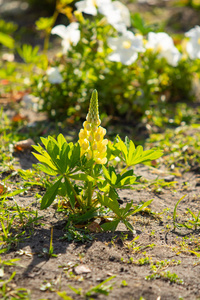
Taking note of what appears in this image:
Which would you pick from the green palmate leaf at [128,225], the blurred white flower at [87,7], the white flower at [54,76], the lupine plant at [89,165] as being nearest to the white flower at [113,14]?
the blurred white flower at [87,7]

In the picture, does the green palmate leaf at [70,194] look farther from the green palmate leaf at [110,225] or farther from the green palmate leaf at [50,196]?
the green palmate leaf at [110,225]

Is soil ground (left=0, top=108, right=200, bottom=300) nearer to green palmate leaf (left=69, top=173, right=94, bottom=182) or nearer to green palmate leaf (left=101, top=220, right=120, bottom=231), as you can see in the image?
green palmate leaf (left=101, top=220, right=120, bottom=231)

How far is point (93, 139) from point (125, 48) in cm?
158

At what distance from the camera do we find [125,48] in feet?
10.3

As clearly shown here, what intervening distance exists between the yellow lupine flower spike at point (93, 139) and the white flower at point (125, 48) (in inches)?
56.6

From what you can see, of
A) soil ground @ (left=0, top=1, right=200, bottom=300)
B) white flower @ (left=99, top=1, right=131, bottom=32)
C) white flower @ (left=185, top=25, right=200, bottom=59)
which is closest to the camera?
soil ground @ (left=0, top=1, right=200, bottom=300)

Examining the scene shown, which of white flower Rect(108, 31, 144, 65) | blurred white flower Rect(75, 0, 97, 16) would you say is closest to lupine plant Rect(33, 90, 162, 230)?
white flower Rect(108, 31, 144, 65)

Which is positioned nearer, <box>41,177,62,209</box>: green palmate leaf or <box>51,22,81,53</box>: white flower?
<box>41,177,62,209</box>: green palmate leaf

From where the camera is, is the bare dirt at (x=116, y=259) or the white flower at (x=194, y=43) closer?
Result: the bare dirt at (x=116, y=259)

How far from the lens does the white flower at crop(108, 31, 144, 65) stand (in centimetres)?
312

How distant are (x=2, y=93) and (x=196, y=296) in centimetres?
335

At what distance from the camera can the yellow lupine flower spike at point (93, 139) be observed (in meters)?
1.81

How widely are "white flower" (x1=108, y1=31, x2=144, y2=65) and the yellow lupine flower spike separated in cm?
144

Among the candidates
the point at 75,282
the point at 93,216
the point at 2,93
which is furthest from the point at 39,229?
the point at 2,93
